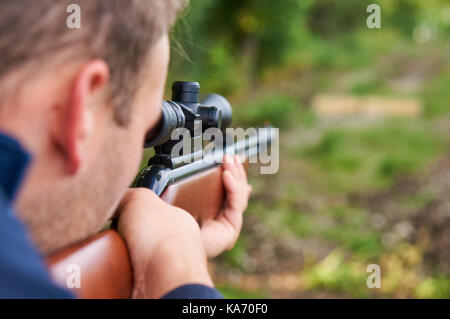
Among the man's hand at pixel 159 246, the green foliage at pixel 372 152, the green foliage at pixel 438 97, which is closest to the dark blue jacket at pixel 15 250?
the man's hand at pixel 159 246

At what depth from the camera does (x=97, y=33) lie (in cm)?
71

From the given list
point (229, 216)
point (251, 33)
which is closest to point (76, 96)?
point (229, 216)

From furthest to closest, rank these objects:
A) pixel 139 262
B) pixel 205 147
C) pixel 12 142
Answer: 1. pixel 205 147
2. pixel 139 262
3. pixel 12 142

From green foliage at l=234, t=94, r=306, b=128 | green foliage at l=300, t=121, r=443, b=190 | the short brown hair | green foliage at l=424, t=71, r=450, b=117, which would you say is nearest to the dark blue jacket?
the short brown hair

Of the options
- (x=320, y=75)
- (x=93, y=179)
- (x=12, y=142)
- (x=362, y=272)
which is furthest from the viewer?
(x=320, y=75)

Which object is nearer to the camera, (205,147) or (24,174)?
(24,174)

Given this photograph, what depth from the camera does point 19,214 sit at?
27.3 inches

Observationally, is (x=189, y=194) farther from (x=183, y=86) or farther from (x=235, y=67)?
(x=235, y=67)

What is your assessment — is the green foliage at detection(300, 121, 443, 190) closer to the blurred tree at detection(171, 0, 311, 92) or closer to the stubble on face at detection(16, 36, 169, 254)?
the blurred tree at detection(171, 0, 311, 92)

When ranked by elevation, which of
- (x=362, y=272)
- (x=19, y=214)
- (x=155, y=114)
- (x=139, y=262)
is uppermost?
(x=155, y=114)

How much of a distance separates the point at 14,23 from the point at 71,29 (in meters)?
0.07

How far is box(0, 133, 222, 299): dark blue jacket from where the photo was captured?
579 millimetres

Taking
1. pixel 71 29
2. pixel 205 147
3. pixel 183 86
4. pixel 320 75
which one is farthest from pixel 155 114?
pixel 320 75
